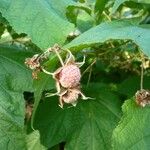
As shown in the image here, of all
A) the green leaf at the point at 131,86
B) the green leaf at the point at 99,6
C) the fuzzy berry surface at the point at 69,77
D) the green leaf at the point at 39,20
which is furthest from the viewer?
the green leaf at the point at 131,86

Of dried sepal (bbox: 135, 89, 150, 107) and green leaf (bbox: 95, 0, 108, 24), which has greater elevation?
green leaf (bbox: 95, 0, 108, 24)

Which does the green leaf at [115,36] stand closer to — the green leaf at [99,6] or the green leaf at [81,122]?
the green leaf at [99,6]

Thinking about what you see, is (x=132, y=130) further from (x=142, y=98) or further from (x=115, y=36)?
(x=115, y=36)

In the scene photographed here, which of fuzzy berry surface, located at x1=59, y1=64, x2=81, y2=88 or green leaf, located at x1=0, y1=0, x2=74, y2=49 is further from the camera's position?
green leaf, located at x1=0, y1=0, x2=74, y2=49

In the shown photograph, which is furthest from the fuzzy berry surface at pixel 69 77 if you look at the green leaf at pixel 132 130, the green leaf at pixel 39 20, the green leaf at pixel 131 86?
the green leaf at pixel 131 86

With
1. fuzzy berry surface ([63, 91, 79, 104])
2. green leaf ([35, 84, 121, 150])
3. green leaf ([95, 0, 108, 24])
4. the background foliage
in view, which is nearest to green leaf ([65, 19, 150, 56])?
the background foliage

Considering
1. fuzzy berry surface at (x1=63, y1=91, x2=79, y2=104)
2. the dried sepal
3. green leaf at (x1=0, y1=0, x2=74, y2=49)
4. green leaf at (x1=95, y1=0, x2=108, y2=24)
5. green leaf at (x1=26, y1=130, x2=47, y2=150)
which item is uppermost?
green leaf at (x1=0, y1=0, x2=74, y2=49)

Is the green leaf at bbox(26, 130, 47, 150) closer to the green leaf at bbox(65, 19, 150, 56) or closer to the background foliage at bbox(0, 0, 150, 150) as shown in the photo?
the background foliage at bbox(0, 0, 150, 150)

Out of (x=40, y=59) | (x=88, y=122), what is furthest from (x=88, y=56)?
(x=40, y=59)
